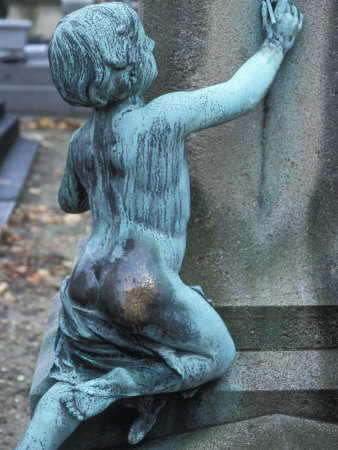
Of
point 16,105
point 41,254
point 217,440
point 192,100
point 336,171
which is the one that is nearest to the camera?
point 192,100

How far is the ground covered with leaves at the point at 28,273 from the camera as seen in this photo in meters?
4.20

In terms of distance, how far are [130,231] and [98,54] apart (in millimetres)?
621

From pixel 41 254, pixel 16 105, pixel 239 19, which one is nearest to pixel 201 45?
pixel 239 19

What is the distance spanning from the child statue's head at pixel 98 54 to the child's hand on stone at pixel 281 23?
53cm

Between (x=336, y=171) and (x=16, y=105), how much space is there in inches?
357

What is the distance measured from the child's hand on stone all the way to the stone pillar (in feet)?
0.19

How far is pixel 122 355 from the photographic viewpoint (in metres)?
2.51

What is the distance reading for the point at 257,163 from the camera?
111 inches

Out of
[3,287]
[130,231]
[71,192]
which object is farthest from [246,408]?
[3,287]

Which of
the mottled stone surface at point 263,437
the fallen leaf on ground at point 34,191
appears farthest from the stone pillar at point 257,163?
the fallen leaf on ground at point 34,191

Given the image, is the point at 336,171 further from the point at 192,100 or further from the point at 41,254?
the point at 41,254

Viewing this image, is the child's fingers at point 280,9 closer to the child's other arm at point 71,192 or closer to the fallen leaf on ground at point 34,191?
the child's other arm at point 71,192

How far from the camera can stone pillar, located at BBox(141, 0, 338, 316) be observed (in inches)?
105

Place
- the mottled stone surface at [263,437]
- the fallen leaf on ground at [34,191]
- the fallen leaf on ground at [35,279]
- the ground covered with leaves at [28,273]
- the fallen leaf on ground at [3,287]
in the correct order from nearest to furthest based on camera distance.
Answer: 1. the mottled stone surface at [263,437]
2. the ground covered with leaves at [28,273]
3. the fallen leaf on ground at [3,287]
4. the fallen leaf on ground at [35,279]
5. the fallen leaf on ground at [34,191]
